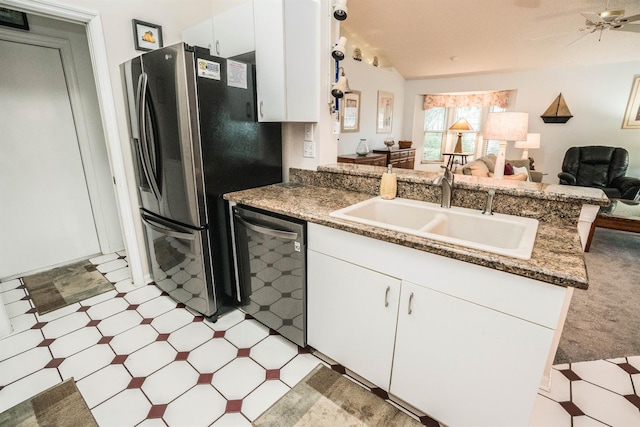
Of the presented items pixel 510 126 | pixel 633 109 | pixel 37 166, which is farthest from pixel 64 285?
pixel 633 109

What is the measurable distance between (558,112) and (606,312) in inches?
179

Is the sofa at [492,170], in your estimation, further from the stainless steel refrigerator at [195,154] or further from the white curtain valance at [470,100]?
the stainless steel refrigerator at [195,154]

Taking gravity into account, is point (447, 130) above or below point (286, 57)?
below

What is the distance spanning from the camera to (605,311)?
7.23 feet

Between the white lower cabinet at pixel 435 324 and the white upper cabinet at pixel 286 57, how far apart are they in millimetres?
811

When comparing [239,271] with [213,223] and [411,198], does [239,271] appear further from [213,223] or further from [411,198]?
Result: [411,198]

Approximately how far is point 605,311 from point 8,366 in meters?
3.81

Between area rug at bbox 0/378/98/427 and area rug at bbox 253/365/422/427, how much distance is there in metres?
0.80

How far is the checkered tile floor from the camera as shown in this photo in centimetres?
139

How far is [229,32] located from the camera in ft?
6.30

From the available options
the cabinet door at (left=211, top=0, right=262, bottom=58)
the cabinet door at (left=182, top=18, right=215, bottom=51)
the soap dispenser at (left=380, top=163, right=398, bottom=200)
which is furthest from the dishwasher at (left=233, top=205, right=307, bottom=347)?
the cabinet door at (left=182, top=18, right=215, bottom=51)

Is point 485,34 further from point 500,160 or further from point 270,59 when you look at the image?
point 270,59

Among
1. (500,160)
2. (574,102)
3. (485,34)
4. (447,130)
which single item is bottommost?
(500,160)

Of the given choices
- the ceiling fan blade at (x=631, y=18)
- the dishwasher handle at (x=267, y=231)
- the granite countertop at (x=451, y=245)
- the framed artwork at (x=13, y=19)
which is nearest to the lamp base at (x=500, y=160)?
the granite countertop at (x=451, y=245)
